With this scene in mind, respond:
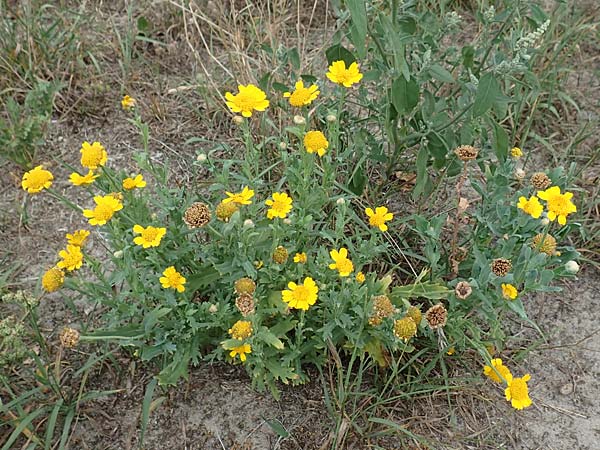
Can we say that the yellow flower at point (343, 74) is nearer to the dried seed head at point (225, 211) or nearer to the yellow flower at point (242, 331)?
the dried seed head at point (225, 211)

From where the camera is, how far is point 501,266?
1680mm

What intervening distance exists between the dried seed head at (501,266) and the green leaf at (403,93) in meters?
0.53

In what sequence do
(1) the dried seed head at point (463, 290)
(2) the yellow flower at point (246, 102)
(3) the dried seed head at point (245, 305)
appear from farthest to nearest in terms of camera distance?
(2) the yellow flower at point (246, 102) < (1) the dried seed head at point (463, 290) < (3) the dried seed head at point (245, 305)

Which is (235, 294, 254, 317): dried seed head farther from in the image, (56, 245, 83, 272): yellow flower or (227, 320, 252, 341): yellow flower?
(56, 245, 83, 272): yellow flower

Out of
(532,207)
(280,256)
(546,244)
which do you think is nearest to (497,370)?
(546,244)

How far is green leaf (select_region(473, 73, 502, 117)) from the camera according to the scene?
5.35 feet

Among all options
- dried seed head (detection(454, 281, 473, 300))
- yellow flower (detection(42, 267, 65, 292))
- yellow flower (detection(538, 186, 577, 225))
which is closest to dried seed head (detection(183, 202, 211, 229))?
yellow flower (detection(42, 267, 65, 292))

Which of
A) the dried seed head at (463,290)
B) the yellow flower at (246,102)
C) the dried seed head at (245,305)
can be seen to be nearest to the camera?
the dried seed head at (245,305)

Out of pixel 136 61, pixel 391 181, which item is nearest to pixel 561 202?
pixel 391 181

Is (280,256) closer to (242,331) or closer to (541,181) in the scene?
(242,331)

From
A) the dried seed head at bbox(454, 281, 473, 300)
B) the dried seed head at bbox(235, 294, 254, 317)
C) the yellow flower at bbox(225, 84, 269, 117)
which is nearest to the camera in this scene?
the dried seed head at bbox(235, 294, 254, 317)

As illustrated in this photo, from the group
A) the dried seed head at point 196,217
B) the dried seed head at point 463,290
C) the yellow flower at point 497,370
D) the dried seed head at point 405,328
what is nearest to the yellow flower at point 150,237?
the dried seed head at point 196,217

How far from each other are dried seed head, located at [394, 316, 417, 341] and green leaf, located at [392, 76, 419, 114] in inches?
24.6

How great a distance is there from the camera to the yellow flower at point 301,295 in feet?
5.27
